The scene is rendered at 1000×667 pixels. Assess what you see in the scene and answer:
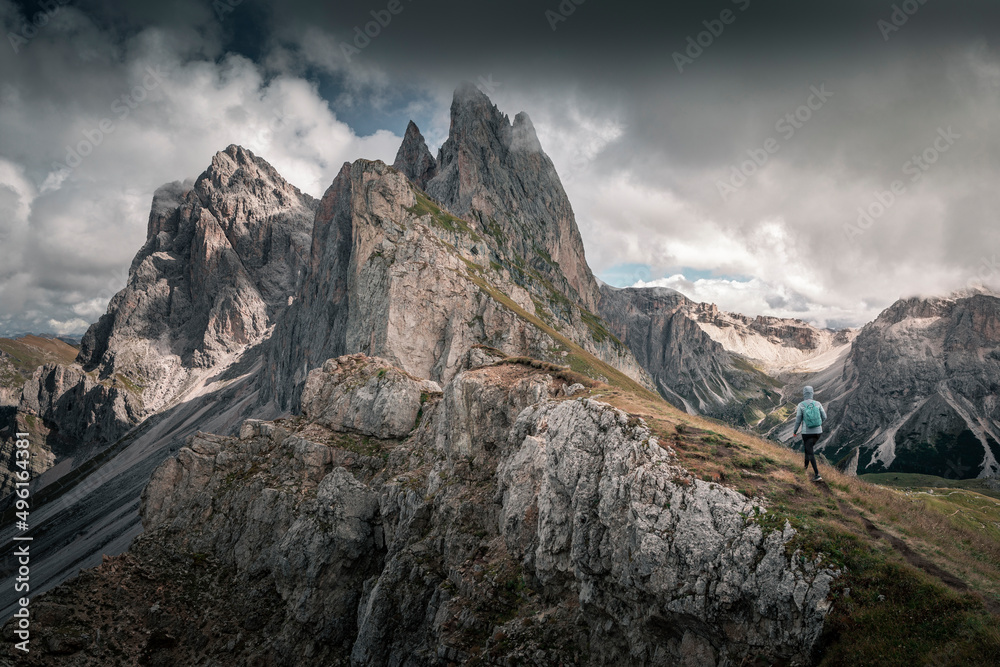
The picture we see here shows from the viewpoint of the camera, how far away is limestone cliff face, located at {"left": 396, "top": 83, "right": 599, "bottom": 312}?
153250mm

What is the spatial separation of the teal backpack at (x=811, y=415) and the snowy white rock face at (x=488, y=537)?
15.3ft

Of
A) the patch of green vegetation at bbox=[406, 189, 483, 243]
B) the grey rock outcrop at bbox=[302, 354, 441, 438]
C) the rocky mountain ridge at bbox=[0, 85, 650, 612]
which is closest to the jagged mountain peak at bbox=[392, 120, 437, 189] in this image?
the rocky mountain ridge at bbox=[0, 85, 650, 612]

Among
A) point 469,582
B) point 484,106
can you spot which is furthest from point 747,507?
point 484,106

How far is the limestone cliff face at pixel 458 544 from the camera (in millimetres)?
13688

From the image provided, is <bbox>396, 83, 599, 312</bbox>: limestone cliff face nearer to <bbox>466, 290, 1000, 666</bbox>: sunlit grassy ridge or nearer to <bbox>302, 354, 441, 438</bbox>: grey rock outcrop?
<bbox>302, 354, 441, 438</bbox>: grey rock outcrop

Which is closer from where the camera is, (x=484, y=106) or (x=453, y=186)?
(x=453, y=186)

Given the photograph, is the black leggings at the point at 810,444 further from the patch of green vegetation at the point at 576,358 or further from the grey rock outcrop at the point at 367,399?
the patch of green vegetation at the point at 576,358

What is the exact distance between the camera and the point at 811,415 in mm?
16328

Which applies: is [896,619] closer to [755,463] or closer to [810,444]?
[755,463]

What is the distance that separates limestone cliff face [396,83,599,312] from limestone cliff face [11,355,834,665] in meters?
117

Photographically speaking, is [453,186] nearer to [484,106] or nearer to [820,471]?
[484,106]

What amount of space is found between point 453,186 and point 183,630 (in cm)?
14868

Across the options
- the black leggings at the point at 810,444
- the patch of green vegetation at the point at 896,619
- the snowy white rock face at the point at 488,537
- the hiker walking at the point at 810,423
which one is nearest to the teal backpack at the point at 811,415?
the hiker walking at the point at 810,423

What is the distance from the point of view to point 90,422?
188 m
